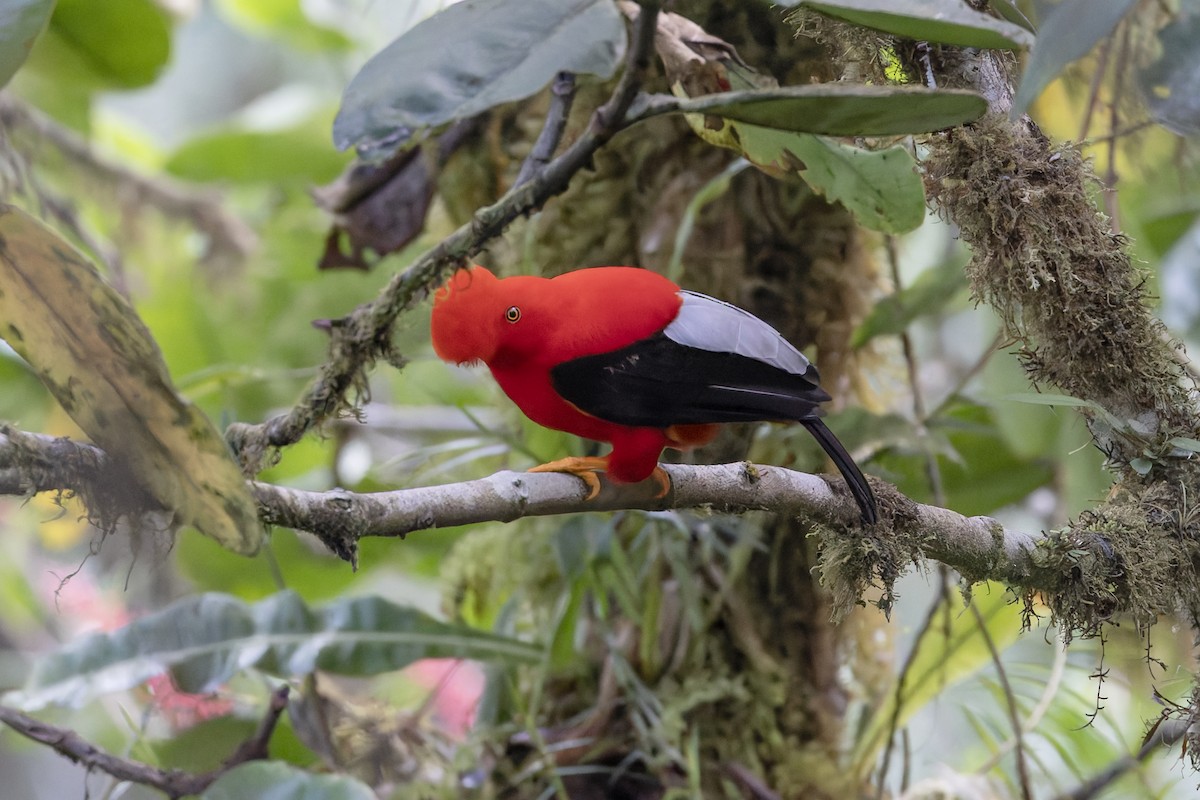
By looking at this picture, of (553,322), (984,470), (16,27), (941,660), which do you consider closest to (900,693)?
(941,660)

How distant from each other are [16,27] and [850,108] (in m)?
0.77

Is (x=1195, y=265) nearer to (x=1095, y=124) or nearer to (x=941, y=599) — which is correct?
(x=1095, y=124)

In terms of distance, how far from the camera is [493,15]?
0.83 metres

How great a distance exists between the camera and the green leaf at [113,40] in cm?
183

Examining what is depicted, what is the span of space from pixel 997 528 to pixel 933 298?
589 millimetres

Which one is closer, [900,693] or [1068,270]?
[1068,270]

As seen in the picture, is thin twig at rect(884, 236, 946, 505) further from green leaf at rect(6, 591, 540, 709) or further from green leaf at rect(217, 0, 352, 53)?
green leaf at rect(217, 0, 352, 53)

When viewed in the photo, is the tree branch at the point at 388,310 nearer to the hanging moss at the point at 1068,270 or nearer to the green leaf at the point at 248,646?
the hanging moss at the point at 1068,270

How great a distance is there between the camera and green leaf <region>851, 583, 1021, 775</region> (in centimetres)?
154

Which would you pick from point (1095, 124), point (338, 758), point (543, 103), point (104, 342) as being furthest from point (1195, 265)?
point (104, 342)

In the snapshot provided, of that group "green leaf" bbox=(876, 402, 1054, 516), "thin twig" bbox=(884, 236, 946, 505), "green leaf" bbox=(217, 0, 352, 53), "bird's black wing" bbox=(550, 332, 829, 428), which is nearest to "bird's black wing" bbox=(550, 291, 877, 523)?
"bird's black wing" bbox=(550, 332, 829, 428)

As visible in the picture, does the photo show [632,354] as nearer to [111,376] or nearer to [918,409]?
[111,376]

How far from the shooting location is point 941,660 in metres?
1.51

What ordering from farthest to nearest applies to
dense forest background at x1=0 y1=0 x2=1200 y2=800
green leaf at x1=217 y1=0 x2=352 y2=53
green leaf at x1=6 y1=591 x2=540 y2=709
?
green leaf at x1=217 y1=0 x2=352 y2=53 → green leaf at x1=6 y1=591 x2=540 y2=709 → dense forest background at x1=0 y1=0 x2=1200 y2=800
